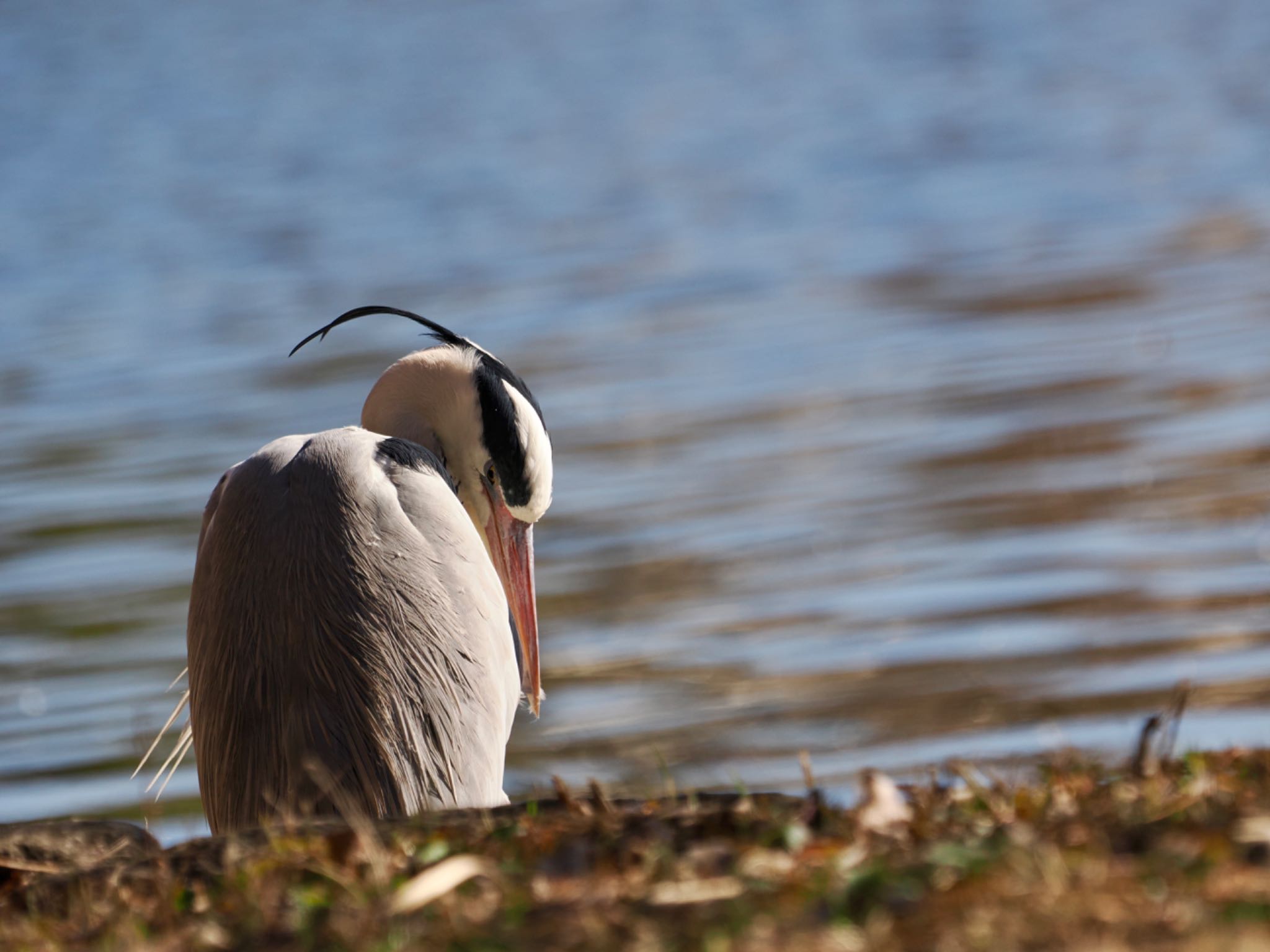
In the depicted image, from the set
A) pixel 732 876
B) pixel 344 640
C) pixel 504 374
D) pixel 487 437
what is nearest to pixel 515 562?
pixel 487 437

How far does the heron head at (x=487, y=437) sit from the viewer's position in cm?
492

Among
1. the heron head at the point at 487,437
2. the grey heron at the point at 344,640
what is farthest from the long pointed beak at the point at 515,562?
the grey heron at the point at 344,640

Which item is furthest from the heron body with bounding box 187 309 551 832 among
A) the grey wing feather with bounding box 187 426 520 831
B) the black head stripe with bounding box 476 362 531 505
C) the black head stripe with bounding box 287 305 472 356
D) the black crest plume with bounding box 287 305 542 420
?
the black head stripe with bounding box 287 305 472 356

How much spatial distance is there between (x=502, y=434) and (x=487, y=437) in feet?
0.16

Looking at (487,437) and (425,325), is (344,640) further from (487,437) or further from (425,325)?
(425,325)

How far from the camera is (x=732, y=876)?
2285 millimetres

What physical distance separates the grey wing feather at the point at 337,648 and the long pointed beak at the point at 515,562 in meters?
1.00

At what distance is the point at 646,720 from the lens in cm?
634

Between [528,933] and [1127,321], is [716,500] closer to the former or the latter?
[1127,321]

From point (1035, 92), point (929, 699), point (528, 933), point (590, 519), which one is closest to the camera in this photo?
point (528, 933)

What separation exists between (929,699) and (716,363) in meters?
4.98

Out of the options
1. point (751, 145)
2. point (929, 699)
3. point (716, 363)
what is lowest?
point (929, 699)

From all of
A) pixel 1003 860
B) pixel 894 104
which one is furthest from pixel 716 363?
pixel 894 104

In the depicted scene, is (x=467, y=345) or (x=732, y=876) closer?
(x=732, y=876)
